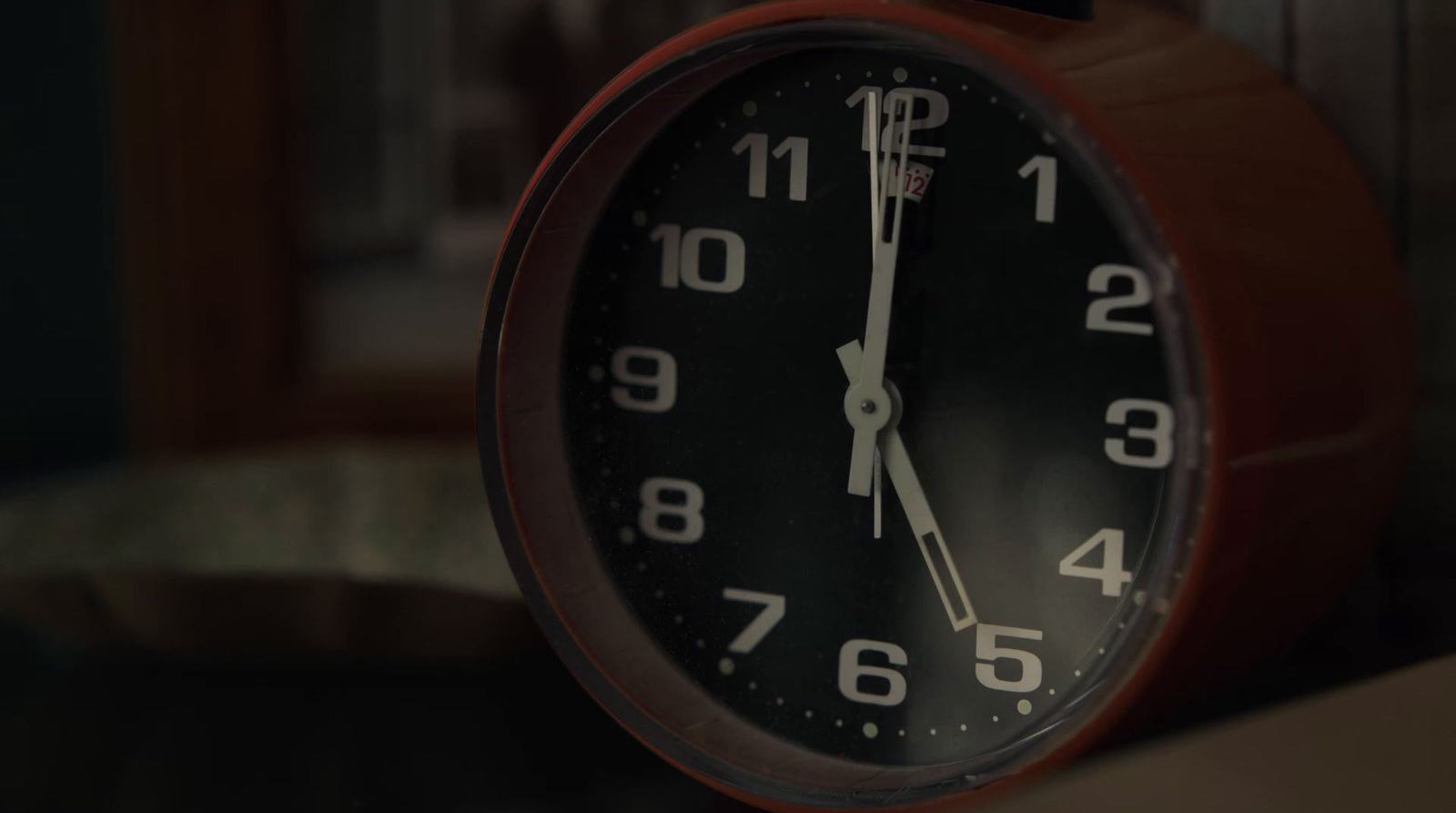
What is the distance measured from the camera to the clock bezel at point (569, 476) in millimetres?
518

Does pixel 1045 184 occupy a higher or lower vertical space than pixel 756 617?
higher

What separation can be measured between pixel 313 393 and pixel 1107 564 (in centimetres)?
133

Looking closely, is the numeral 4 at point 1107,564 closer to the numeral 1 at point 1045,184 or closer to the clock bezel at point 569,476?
the clock bezel at point 569,476

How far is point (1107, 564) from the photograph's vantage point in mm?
578

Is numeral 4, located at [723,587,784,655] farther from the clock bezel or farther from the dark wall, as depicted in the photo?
the dark wall

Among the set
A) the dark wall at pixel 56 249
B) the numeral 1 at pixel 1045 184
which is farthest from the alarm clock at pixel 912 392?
the dark wall at pixel 56 249

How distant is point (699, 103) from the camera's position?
→ 629mm

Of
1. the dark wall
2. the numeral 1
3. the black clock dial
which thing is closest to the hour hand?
the black clock dial

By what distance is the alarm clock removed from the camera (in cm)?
52

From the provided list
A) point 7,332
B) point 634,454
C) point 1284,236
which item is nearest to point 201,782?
point 634,454

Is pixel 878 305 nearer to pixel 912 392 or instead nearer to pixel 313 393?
pixel 912 392

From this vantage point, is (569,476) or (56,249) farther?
(56,249)

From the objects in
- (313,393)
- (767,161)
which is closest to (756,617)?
(767,161)

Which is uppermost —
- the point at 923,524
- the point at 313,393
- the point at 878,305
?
the point at 878,305
